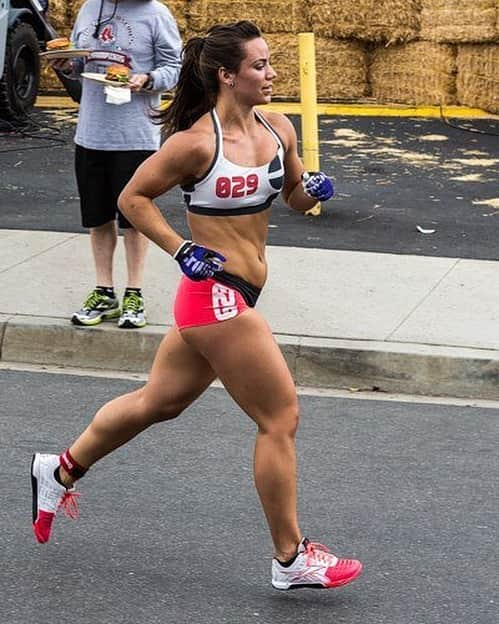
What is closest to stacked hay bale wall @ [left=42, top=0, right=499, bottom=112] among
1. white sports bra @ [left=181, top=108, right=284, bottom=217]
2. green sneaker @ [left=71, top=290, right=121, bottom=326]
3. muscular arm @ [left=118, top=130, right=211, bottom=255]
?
green sneaker @ [left=71, top=290, right=121, bottom=326]

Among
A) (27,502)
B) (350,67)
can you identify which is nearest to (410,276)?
(27,502)

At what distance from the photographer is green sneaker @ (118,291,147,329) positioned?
7.50 meters

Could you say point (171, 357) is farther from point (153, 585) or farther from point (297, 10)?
point (297, 10)

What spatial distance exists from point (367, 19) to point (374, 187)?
4238 millimetres

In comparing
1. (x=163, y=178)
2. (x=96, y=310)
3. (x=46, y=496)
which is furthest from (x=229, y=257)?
(x=96, y=310)

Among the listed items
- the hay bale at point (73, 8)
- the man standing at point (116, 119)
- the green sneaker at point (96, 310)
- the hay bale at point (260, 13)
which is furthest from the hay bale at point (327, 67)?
the green sneaker at point (96, 310)

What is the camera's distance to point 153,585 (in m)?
4.79

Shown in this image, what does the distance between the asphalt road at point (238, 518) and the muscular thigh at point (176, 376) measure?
552 millimetres

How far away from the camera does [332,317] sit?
770 cm

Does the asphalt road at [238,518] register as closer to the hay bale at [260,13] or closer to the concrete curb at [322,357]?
the concrete curb at [322,357]

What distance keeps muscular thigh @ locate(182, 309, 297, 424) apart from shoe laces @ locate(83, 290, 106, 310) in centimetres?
302

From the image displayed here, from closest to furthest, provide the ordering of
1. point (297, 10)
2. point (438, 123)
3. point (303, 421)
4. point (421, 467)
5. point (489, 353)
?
point (421, 467)
point (303, 421)
point (489, 353)
point (438, 123)
point (297, 10)

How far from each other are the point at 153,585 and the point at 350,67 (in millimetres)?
11432

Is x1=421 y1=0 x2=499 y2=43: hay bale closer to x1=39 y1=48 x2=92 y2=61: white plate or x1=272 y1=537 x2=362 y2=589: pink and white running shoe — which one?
x1=39 y1=48 x2=92 y2=61: white plate
